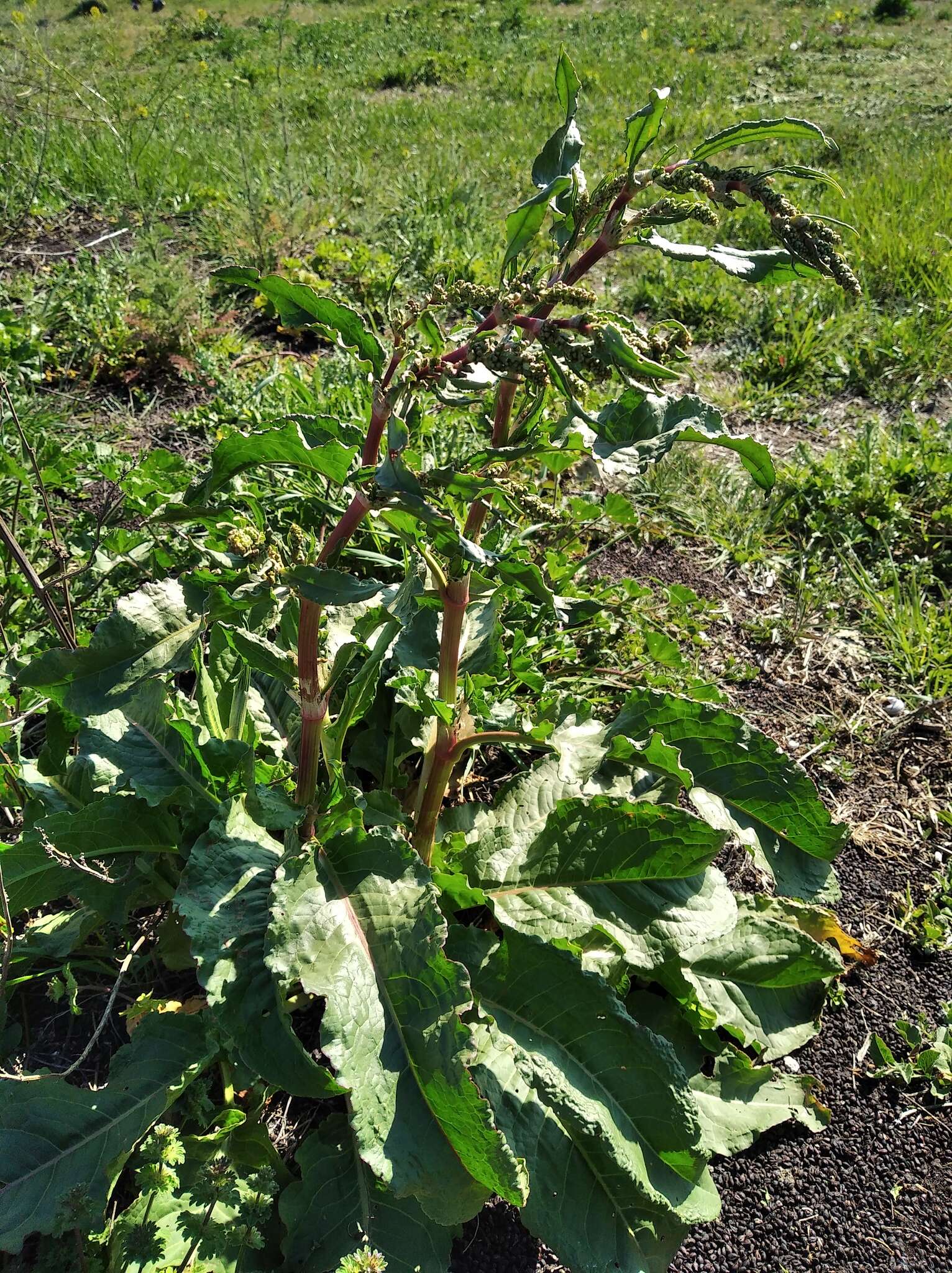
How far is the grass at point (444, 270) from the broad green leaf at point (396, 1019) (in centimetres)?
126

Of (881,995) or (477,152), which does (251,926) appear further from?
(477,152)

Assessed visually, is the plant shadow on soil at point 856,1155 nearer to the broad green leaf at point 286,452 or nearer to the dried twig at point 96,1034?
the dried twig at point 96,1034

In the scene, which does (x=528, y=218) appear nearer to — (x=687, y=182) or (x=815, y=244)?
(x=687, y=182)

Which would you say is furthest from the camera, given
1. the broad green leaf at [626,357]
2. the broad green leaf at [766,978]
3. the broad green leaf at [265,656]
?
the broad green leaf at [766,978]

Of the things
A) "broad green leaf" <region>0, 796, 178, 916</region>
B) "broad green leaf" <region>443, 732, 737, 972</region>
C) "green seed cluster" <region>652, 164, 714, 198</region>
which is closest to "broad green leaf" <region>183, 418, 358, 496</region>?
"green seed cluster" <region>652, 164, 714, 198</region>

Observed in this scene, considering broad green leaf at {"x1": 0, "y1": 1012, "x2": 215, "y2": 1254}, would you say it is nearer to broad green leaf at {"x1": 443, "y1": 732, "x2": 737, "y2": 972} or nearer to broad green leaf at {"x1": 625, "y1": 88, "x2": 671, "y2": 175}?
broad green leaf at {"x1": 443, "y1": 732, "x2": 737, "y2": 972}

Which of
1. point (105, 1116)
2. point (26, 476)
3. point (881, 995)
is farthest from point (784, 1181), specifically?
point (26, 476)

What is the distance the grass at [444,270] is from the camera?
10.8 feet

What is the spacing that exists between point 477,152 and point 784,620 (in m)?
5.32

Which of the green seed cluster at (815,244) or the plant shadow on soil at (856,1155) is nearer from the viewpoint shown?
the green seed cluster at (815,244)

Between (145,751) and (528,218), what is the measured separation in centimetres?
125

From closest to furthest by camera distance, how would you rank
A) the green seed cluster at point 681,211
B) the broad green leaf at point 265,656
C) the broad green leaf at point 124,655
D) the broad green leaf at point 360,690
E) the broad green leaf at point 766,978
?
the green seed cluster at point 681,211 < the broad green leaf at point 124,655 < the broad green leaf at point 265,656 < the broad green leaf at point 360,690 < the broad green leaf at point 766,978

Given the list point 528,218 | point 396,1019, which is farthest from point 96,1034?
point 528,218

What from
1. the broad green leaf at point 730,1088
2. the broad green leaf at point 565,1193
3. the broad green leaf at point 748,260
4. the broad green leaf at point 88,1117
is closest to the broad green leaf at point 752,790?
the broad green leaf at point 730,1088
